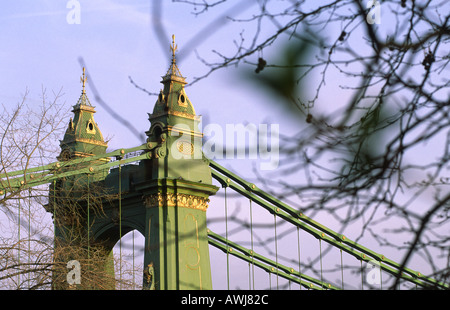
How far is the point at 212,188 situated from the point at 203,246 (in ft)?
5.56

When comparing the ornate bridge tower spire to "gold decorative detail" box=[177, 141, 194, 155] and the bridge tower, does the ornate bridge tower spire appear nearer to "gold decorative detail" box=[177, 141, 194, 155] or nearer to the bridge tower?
the bridge tower

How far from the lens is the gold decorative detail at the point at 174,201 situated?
68.2 feet

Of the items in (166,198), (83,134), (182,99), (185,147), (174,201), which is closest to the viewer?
(185,147)

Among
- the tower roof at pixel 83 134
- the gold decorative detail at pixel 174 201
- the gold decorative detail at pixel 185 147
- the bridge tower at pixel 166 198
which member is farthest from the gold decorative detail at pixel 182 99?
the tower roof at pixel 83 134

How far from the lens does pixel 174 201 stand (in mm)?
20922

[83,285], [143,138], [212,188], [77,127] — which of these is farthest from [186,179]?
[143,138]

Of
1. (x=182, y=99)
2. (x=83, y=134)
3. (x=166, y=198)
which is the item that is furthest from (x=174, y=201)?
(x=83, y=134)

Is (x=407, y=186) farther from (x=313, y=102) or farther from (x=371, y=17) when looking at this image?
(x=371, y=17)

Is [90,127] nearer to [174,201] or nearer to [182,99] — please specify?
[182,99]

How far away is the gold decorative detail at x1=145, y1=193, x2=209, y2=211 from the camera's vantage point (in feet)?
68.2

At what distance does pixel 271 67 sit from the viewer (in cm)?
360

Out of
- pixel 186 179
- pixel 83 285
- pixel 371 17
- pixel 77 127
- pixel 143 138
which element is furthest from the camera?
pixel 77 127

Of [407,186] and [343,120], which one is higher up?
[343,120]

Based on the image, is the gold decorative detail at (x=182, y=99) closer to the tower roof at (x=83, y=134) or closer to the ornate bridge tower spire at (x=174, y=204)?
the ornate bridge tower spire at (x=174, y=204)
